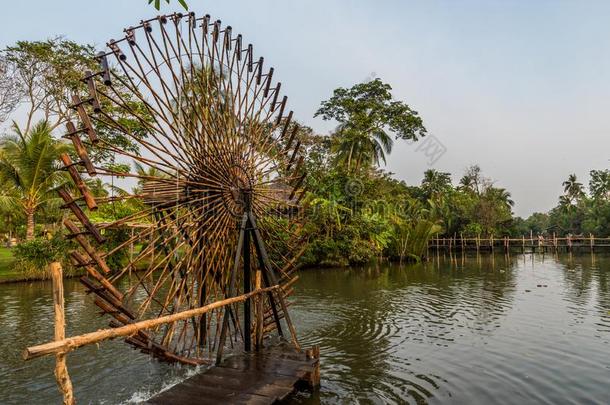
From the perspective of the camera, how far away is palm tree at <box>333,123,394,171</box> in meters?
31.7

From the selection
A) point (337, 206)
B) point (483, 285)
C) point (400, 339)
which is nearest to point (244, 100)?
point (400, 339)

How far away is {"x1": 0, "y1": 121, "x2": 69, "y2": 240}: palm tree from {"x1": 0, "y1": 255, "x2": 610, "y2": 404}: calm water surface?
4.41 meters

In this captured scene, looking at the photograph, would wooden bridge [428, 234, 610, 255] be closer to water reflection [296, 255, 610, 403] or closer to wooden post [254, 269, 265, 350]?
water reflection [296, 255, 610, 403]

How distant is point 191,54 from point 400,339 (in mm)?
8179

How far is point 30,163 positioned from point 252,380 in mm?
18593

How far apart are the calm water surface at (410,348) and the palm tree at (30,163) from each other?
4.41 metres

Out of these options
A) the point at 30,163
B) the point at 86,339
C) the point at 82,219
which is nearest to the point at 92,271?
the point at 82,219

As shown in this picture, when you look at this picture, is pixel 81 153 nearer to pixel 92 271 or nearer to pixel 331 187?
pixel 92 271

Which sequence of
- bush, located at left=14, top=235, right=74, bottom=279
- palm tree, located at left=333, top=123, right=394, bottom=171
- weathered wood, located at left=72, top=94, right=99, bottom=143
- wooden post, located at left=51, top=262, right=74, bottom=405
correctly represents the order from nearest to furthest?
wooden post, located at left=51, top=262, right=74, bottom=405 → weathered wood, located at left=72, top=94, right=99, bottom=143 → bush, located at left=14, top=235, right=74, bottom=279 → palm tree, located at left=333, top=123, right=394, bottom=171

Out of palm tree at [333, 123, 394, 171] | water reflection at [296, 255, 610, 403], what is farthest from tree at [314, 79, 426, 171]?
water reflection at [296, 255, 610, 403]

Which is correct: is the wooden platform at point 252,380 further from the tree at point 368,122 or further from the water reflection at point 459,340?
the tree at point 368,122

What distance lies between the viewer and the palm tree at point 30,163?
Result: 65.7 ft

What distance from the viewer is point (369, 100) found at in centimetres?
3341

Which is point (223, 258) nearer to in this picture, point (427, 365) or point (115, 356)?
point (115, 356)
